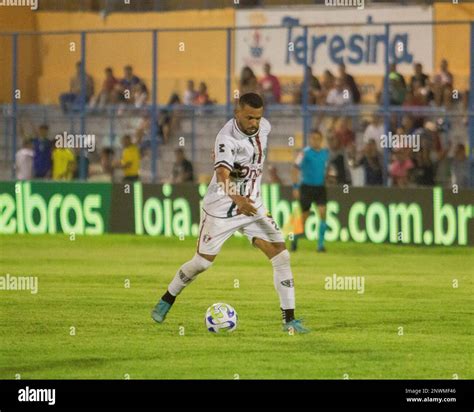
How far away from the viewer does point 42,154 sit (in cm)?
2984

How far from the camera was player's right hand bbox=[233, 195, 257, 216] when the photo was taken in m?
13.8

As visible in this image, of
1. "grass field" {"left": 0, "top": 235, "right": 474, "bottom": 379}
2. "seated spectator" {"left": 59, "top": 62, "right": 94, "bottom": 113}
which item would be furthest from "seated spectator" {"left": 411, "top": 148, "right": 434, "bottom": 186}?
"seated spectator" {"left": 59, "top": 62, "right": 94, "bottom": 113}

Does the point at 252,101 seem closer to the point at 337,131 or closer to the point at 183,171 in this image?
the point at 337,131

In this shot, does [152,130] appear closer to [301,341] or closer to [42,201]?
[42,201]

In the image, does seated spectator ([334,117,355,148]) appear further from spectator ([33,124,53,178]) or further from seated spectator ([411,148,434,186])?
spectator ([33,124,53,178])

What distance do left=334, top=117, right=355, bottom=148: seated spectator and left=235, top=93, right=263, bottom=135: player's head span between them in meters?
13.3

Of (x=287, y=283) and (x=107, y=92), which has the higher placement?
(x=107, y=92)

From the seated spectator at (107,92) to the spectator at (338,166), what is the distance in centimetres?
524

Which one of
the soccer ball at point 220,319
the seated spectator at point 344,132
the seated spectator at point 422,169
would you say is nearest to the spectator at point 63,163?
the seated spectator at point 344,132

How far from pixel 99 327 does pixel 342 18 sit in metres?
17.0

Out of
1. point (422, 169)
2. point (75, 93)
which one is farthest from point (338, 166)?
point (75, 93)

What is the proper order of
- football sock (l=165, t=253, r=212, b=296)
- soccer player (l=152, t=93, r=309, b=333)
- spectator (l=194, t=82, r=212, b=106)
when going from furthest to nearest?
spectator (l=194, t=82, r=212, b=106) < football sock (l=165, t=253, r=212, b=296) < soccer player (l=152, t=93, r=309, b=333)

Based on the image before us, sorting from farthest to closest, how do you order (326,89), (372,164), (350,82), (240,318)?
(326,89) → (350,82) → (372,164) → (240,318)

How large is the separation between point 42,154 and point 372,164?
23.1ft
